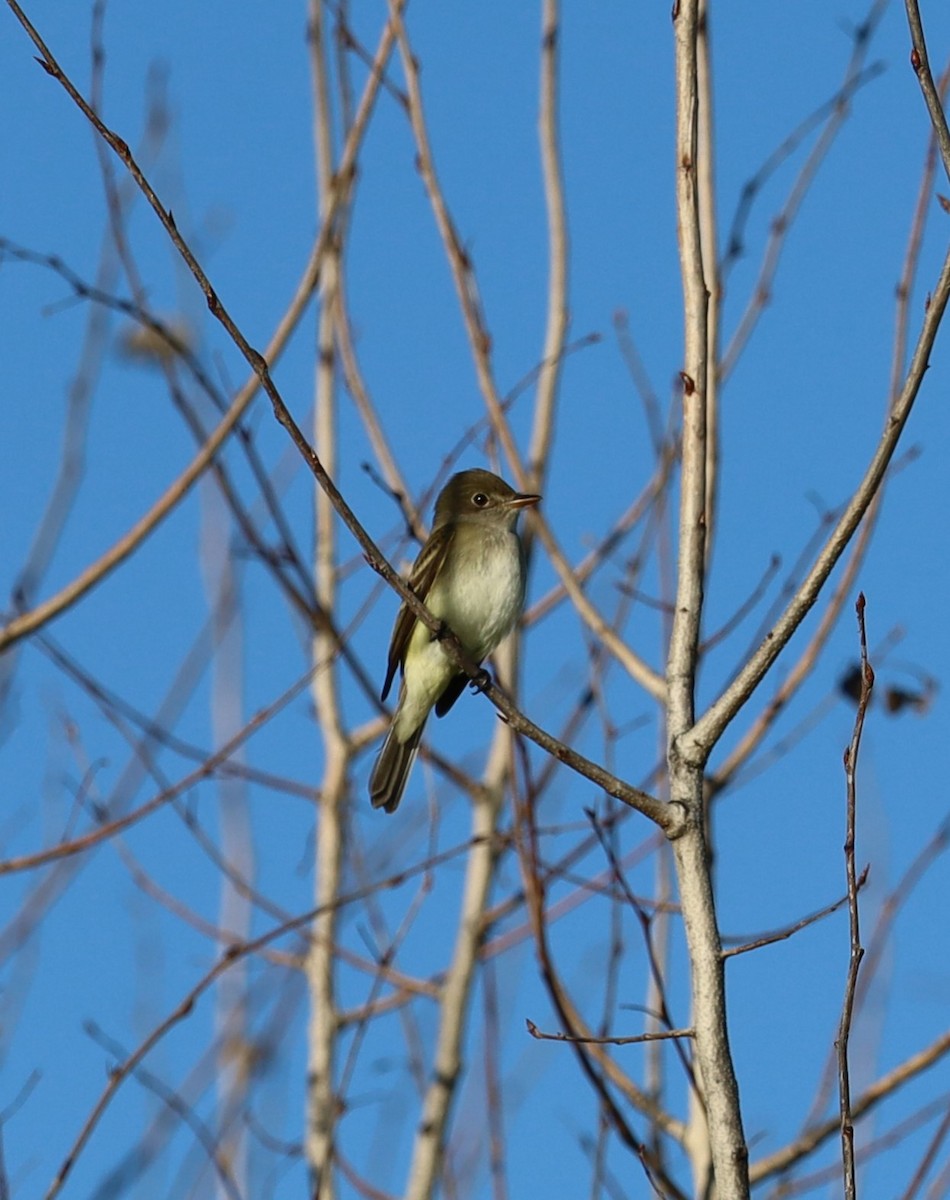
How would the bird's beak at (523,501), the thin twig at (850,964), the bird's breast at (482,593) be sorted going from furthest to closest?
the bird's breast at (482,593) → the bird's beak at (523,501) → the thin twig at (850,964)

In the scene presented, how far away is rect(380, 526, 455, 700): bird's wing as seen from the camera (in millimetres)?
5707

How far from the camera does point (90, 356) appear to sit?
17.8 ft

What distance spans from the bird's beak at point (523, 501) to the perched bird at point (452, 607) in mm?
17

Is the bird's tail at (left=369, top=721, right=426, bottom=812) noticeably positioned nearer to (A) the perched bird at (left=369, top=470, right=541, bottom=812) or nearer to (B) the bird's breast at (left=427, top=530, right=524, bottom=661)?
(A) the perched bird at (left=369, top=470, right=541, bottom=812)

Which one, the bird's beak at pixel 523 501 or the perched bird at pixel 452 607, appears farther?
the perched bird at pixel 452 607

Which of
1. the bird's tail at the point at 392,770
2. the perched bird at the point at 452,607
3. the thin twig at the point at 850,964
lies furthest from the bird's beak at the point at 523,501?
the thin twig at the point at 850,964

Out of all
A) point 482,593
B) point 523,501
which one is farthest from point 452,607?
point 523,501

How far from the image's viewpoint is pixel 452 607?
565 cm

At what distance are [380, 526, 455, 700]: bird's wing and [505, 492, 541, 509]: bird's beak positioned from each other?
343 mm

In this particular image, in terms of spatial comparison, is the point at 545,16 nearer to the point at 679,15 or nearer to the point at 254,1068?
the point at 679,15

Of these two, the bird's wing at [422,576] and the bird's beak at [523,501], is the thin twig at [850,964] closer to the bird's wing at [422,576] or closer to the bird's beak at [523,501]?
the bird's beak at [523,501]

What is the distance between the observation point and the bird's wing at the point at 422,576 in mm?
5707

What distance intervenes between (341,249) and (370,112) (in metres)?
0.61

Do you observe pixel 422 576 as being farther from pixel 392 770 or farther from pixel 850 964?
pixel 850 964
